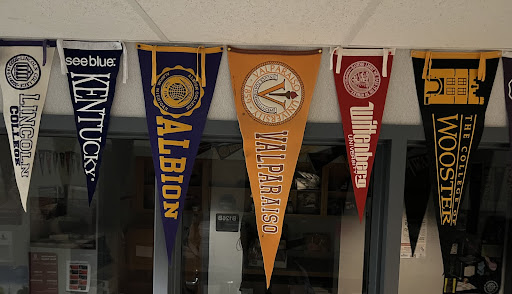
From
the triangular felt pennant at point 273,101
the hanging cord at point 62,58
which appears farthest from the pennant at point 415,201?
the hanging cord at point 62,58

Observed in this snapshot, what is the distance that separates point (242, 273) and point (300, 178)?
58cm

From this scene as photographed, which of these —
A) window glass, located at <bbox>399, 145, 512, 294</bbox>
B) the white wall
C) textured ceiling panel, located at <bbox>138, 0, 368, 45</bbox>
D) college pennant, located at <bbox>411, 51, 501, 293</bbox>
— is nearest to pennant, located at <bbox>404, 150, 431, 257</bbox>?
window glass, located at <bbox>399, 145, 512, 294</bbox>

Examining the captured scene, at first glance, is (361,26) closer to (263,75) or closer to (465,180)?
(263,75)

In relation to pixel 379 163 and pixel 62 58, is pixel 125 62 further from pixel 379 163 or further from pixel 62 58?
pixel 379 163

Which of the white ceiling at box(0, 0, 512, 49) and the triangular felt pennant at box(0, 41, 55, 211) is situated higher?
the white ceiling at box(0, 0, 512, 49)

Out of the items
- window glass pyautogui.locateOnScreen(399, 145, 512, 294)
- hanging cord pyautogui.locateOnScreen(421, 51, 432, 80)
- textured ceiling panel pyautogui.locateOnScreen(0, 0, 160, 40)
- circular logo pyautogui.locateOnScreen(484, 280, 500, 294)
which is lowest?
circular logo pyautogui.locateOnScreen(484, 280, 500, 294)

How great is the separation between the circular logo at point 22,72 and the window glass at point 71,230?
0.35 metres

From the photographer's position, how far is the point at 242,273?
1956 millimetres

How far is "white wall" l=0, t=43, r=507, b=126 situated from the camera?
153 cm

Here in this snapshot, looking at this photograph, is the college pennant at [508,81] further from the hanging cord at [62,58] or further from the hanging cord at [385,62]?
the hanging cord at [62,58]

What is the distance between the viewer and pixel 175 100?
5.10 feet

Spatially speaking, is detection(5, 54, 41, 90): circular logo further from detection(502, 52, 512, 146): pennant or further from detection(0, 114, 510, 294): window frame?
detection(502, 52, 512, 146): pennant

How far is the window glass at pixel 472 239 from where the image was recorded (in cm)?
179

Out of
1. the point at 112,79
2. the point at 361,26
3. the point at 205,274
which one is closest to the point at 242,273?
the point at 205,274
